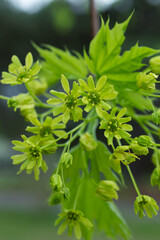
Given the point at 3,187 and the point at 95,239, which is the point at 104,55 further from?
the point at 3,187

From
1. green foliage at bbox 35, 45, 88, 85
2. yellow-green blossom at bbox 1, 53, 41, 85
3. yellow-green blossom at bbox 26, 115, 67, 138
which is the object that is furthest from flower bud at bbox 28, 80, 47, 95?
yellow-green blossom at bbox 26, 115, 67, 138

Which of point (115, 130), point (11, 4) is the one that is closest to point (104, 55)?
point (115, 130)

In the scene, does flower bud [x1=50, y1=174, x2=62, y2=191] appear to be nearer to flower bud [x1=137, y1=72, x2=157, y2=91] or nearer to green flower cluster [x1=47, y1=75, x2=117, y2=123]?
green flower cluster [x1=47, y1=75, x2=117, y2=123]

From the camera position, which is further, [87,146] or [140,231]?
[140,231]

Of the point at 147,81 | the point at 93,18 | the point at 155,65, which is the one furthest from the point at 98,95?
the point at 93,18

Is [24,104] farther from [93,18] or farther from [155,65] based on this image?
[93,18]
